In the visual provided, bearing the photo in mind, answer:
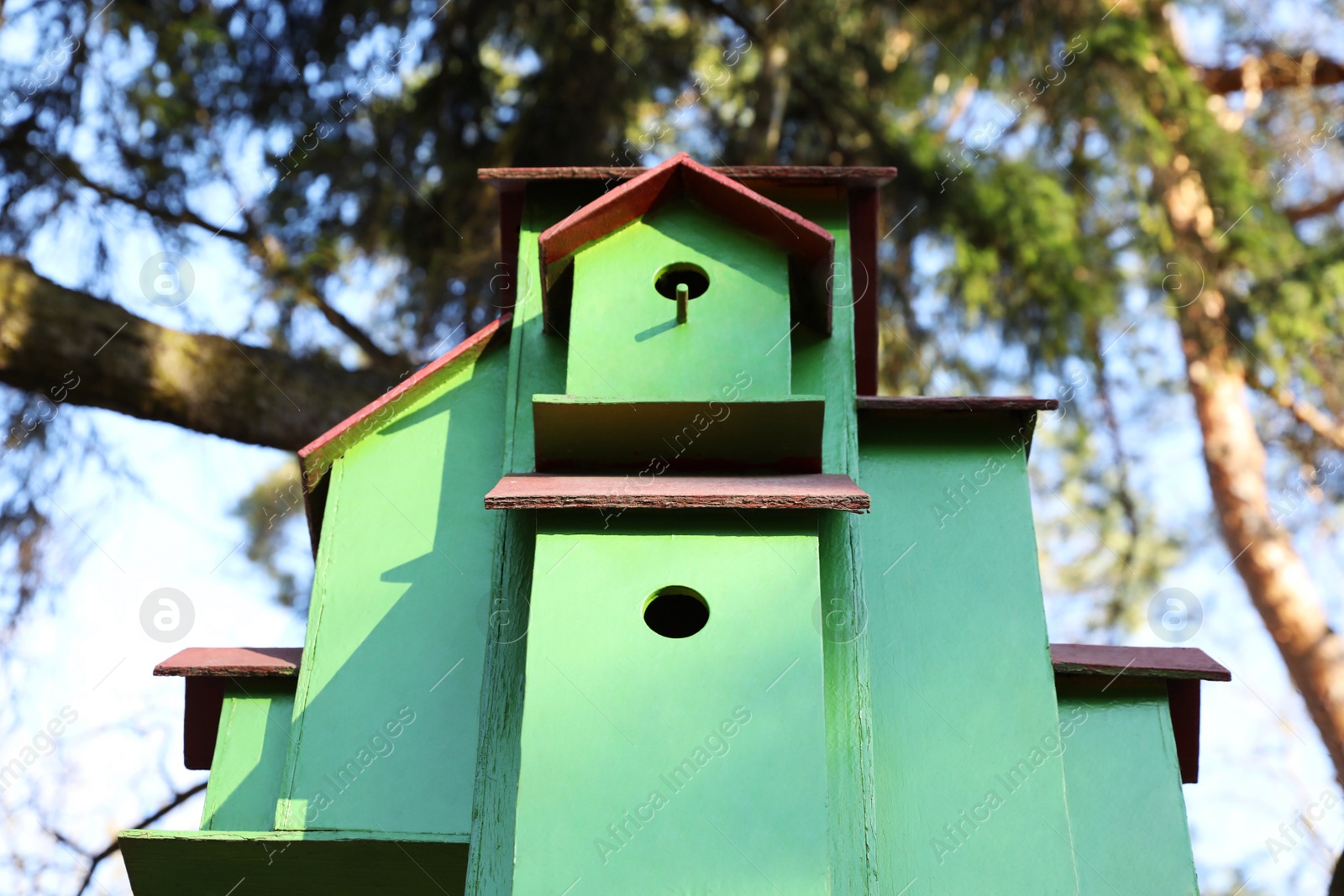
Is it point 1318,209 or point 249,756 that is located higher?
point 1318,209

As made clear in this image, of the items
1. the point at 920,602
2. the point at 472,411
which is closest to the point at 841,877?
the point at 920,602

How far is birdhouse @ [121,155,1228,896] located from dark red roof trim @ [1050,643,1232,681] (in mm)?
13

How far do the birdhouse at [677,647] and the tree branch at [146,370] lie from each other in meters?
2.39

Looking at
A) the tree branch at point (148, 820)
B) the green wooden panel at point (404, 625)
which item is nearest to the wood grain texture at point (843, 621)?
the green wooden panel at point (404, 625)

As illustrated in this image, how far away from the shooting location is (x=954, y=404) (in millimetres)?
4195

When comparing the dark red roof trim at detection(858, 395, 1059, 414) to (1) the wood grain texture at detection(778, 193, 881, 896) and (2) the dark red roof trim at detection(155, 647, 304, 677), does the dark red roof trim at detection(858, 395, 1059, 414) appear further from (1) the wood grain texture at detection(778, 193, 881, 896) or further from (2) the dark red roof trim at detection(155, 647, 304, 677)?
(2) the dark red roof trim at detection(155, 647, 304, 677)

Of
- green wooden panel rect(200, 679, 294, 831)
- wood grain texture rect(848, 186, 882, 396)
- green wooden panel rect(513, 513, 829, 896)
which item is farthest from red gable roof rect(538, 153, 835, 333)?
green wooden panel rect(200, 679, 294, 831)

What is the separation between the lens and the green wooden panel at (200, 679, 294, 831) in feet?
12.4

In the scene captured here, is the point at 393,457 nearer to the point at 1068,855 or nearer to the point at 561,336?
the point at 561,336

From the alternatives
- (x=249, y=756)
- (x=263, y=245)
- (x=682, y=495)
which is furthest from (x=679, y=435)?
(x=263, y=245)

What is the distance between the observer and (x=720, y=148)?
9.01 metres

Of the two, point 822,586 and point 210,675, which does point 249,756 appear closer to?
point 210,675

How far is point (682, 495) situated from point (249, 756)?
1.57 metres

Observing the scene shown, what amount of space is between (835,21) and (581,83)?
76.3 inches
